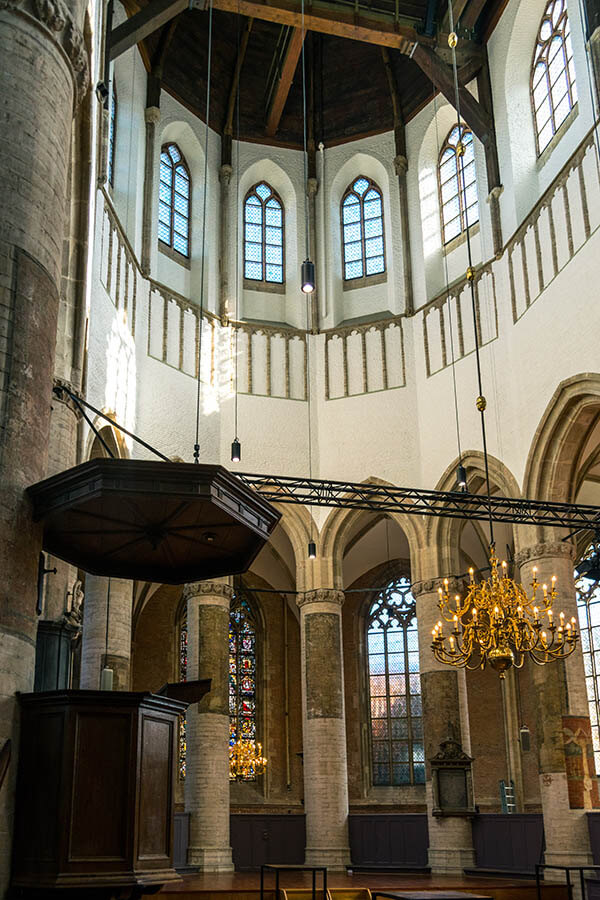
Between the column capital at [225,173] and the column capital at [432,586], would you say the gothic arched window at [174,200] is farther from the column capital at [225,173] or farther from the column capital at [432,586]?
the column capital at [432,586]

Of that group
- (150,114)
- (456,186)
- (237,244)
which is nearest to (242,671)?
(237,244)

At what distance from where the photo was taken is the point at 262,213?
80.5 feet

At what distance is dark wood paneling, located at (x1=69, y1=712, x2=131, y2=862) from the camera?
23.4 feet

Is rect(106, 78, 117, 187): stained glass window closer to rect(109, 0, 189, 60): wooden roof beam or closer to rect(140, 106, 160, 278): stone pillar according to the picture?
rect(109, 0, 189, 60): wooden roof beam

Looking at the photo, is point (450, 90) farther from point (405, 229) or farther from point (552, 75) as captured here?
point (405, 229)

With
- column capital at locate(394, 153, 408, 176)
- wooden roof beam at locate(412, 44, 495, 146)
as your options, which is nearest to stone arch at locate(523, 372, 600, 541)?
wooden roof beam at locate(412, 44, 495, 146)

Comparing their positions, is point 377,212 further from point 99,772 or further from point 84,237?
point 99,772

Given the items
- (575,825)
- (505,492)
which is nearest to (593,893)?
(575,825)

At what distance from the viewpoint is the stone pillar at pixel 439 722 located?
61.2ft

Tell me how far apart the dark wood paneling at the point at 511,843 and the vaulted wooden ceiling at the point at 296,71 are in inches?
617

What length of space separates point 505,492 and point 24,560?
12923 millimetres

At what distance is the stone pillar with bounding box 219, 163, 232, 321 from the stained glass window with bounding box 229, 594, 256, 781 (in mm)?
8150

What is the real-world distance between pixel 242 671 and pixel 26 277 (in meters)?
19.2

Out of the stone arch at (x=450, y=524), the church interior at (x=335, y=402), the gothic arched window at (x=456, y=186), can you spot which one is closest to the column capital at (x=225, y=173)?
the church interior at (x=335, y=402)
